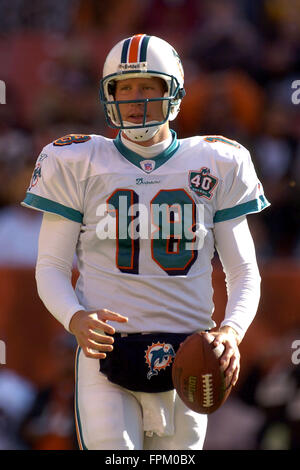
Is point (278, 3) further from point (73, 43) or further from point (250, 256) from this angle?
point (250, 256)

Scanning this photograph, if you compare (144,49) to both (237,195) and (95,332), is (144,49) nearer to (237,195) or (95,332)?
(237,195)

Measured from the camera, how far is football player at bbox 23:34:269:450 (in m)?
2.60

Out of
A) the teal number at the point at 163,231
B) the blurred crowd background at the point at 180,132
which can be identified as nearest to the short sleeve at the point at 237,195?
the teal number at the point at 163,231

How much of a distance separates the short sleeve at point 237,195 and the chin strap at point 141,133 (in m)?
0.27

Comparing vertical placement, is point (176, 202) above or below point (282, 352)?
above

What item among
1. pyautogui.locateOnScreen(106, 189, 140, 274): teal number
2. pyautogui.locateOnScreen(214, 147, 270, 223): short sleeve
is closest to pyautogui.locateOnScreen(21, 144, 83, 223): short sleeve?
pyautogui.locateOnScreen(106, 189, 140, 274): teal number

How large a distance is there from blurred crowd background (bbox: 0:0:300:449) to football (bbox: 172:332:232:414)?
1715 mm

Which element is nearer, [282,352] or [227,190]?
[227,190]

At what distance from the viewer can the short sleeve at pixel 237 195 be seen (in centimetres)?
278

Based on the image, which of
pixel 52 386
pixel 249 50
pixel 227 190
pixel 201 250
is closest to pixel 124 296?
pixel 201 250
